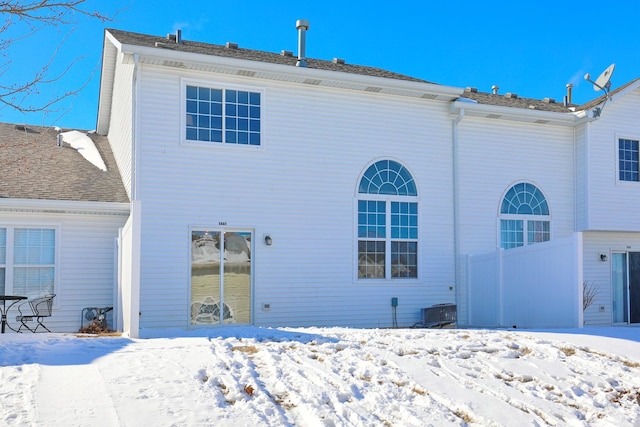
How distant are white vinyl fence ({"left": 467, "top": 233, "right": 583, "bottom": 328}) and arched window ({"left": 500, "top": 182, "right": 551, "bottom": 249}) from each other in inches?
57.4

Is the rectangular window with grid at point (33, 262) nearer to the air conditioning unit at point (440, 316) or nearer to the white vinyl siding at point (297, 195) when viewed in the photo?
the white vinyl siding at point (297, 195)

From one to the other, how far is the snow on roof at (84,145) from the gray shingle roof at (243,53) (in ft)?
9.87

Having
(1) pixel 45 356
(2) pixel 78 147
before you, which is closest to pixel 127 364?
(1) pixel 45 356

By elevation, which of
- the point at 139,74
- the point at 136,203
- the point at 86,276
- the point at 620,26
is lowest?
the point at 86,276

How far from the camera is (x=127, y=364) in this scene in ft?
23.4

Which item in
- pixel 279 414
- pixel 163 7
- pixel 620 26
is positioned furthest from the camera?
pixel 620 26

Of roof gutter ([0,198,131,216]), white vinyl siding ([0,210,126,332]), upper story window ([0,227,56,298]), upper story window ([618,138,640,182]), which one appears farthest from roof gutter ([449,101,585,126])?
upper story window ([0,227,56,298])

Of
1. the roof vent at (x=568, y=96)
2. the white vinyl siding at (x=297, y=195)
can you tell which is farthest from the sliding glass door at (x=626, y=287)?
the white vinyl siding at (x=297, y=195)

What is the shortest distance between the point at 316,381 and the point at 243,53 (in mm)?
9835

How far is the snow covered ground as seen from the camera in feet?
18.6

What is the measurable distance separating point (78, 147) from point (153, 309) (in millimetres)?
6200

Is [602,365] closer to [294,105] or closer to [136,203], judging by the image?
[136,203]

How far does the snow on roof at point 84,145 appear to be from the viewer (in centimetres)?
1528

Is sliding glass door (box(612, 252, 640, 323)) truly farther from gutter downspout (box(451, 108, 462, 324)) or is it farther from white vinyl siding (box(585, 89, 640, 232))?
gutter downspout (box(451, 108, 462, 324))
